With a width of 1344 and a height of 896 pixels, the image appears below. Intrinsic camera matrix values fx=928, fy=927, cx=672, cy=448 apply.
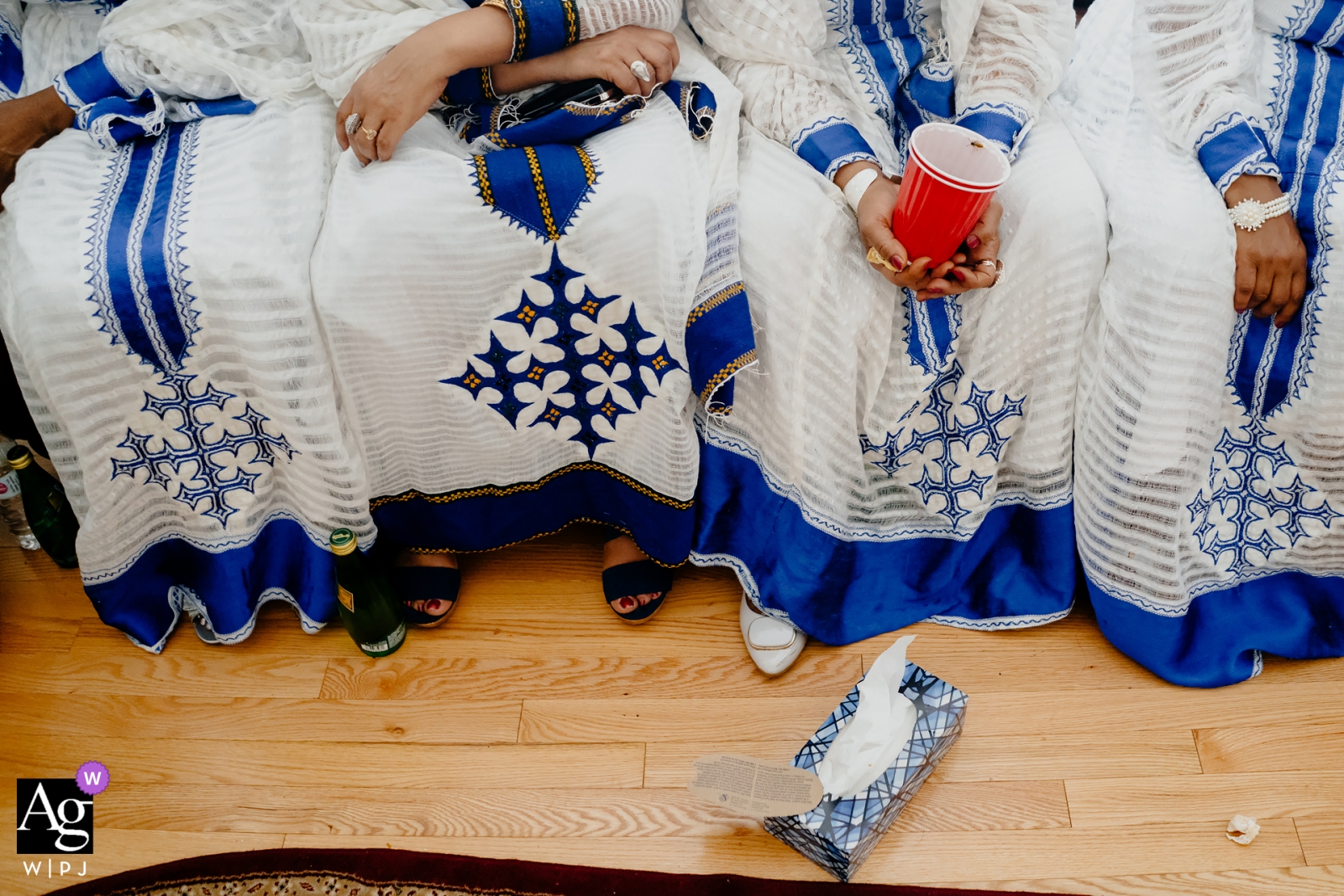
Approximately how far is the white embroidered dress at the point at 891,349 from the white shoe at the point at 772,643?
0.07 ft

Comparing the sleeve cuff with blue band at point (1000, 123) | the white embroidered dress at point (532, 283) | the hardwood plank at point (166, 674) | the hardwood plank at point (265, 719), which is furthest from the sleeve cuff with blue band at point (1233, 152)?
the hardwood plank at point (166, 674)

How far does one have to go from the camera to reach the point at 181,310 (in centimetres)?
117

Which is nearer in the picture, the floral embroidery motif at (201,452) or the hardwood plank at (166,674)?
the floral embroidery motif at (201,452)

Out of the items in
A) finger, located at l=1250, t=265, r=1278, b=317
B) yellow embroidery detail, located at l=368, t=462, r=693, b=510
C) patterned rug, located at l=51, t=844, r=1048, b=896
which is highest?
finger, located at l=1250, t=265, r=1278, b=317

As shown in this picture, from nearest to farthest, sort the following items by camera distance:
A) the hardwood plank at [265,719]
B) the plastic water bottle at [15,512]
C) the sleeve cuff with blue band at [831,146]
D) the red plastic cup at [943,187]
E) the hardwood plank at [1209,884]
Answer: the red plastic cup at [943,187] < the hardwood plank at [1209,884] < the sleeve cuff with blue band at [831,146] < the hardwood plank at [265,719] < the plastic water bottle at [15,512]

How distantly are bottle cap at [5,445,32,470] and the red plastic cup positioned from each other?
128 centimetres

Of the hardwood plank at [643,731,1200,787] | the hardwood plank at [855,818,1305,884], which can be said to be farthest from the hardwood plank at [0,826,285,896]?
the hardwood plank at [855,818,1305,884]

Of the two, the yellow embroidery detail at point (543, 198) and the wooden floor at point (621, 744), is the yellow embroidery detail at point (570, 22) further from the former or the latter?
the wooden floor at point (621, 744)

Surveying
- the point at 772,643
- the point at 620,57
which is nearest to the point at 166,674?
the point at 772,643

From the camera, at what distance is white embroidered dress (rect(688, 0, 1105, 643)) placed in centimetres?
119

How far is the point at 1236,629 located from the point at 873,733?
0.56 metres

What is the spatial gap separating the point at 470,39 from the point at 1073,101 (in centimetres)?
88

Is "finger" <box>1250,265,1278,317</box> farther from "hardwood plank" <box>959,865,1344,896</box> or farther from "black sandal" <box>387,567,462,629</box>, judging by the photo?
"black sandal" <box>387,567,462,629</box>

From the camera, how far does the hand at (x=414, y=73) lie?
3.85ft
